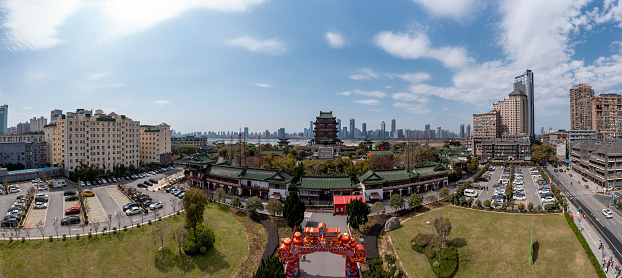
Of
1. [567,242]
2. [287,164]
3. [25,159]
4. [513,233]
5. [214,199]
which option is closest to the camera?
[567,242]

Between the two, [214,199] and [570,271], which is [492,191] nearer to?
[570,271]

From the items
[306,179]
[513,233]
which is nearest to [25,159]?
[306,179]

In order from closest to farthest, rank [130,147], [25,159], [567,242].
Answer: [567,242] → [25,159] → [130,147]

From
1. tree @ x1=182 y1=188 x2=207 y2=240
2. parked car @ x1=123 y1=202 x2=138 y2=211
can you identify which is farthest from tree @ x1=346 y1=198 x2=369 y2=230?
parked car @ x1=123 y1=202 x2=138 y2=211

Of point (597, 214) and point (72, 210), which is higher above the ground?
point (72, 210)

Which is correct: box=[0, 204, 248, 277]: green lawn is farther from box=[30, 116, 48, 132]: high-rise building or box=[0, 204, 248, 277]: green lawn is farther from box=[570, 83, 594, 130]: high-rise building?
box=[570, 83, 594, 130]: high-rise building

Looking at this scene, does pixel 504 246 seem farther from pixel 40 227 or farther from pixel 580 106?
pixel 580 106

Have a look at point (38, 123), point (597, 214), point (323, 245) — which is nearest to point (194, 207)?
point (323, 245)
